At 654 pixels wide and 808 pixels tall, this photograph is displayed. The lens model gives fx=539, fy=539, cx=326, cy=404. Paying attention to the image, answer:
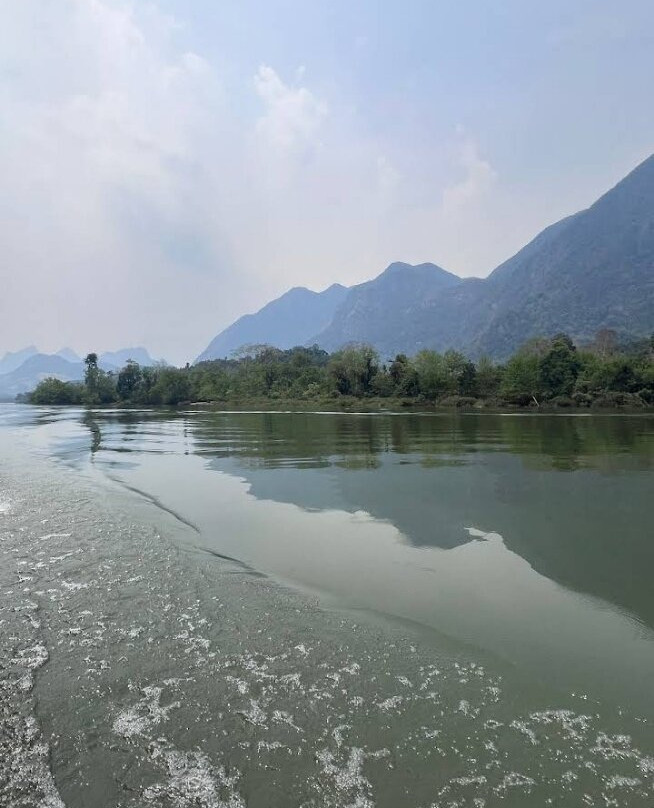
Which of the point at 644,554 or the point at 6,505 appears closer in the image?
the point at 644,554

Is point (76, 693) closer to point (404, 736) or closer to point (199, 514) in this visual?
point (404, 736)

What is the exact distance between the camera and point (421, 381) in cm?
8975

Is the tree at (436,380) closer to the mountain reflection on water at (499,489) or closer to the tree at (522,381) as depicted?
the tree at (522,381)

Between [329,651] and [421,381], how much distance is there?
3359 inches

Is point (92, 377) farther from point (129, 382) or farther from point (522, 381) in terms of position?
point (522, 381)

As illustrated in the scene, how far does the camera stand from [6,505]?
13805 mm

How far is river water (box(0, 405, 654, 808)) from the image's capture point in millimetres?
4141

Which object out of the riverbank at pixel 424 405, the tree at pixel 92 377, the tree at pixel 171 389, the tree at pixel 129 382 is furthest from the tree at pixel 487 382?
the tree at pixel 92 377

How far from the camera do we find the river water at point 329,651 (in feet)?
Answer: 13.6

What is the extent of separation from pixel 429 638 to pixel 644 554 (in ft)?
16.7

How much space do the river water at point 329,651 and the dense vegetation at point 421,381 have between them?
223 ft

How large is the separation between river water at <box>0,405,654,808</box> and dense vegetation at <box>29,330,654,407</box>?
6788cm

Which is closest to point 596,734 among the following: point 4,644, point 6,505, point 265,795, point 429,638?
point 429,638


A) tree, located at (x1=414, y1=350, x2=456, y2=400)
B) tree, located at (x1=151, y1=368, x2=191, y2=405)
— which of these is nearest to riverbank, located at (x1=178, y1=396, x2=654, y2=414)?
tree, located at (x1=414, y1=350, x2=456, y2=400)
